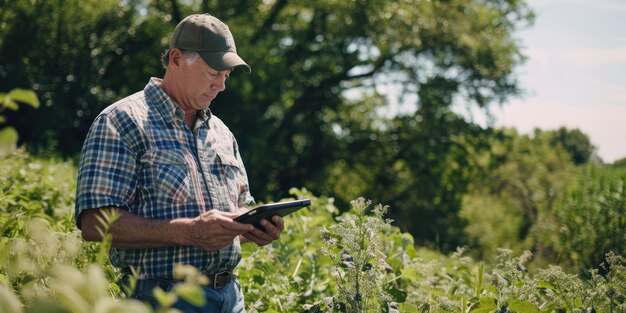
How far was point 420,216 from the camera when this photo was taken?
57.2ft

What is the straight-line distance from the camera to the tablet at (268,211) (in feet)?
7.82

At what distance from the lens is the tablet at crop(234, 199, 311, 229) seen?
7.82ft

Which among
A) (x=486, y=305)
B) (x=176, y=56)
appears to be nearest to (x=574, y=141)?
(x=486, y=305)

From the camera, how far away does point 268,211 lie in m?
2.47

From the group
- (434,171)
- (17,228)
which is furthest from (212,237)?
(434,171)

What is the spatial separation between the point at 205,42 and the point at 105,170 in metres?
0.71

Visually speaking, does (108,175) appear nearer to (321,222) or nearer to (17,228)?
(17,228)

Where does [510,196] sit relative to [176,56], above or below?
below

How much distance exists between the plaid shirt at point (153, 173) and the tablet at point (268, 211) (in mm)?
161

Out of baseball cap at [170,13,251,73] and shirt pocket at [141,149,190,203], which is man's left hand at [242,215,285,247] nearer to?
shirt pocket at [141,149,190,203]

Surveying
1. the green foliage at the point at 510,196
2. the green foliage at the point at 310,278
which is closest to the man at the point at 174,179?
the green foliage at the point at 310,278

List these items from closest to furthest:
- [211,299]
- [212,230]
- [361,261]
Result: [212,230] → [361,261] → [211,299]

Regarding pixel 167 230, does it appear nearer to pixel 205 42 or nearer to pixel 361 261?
pixel 361 261

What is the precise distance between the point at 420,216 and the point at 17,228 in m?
15.3
